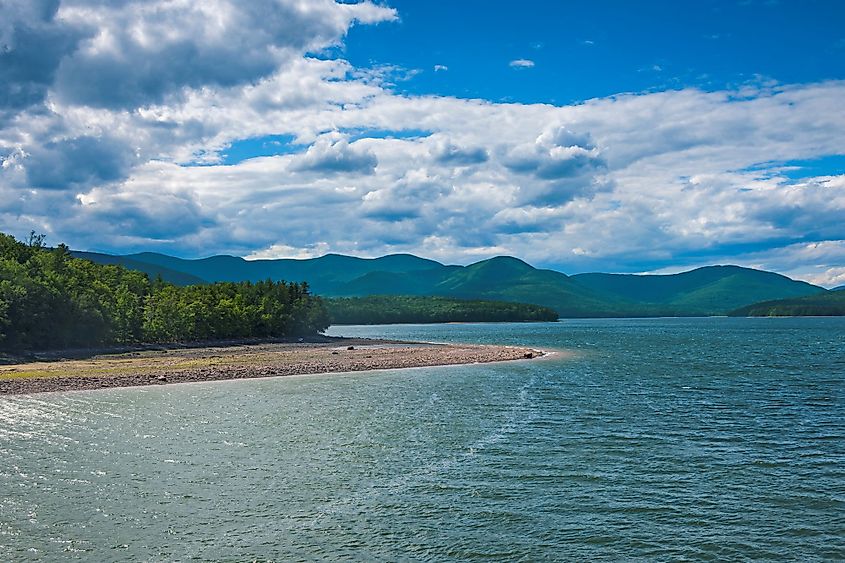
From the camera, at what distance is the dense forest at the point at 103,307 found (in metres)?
113

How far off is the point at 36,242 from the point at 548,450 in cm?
16020

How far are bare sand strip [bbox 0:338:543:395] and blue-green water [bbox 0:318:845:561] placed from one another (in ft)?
41.2

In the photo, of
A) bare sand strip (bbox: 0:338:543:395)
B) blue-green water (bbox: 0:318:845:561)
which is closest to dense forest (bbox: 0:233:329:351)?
bare sand strip (bbox: 0:338:543:395)

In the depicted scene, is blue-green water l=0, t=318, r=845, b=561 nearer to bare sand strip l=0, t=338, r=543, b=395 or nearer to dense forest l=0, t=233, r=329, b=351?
bare sand strip l=0, t=338, r=543, b=395

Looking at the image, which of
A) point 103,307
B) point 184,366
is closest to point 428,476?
point 184,366

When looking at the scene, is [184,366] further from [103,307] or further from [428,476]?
[428,476]

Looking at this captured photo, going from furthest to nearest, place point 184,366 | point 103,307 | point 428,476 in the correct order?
point 103,307
point 184,366
point 428,476

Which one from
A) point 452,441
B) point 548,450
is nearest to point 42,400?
point 452,441

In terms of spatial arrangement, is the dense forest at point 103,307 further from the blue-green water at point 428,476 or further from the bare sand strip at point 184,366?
the blue-green water at point 428,476

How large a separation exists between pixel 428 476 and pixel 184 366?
68471 mm

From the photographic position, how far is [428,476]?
105 ft

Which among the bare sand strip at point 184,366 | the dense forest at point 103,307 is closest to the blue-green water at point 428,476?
the bare sand strip at point 184,366

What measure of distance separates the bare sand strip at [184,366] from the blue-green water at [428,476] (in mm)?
12544

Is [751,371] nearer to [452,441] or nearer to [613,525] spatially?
[452,441]
